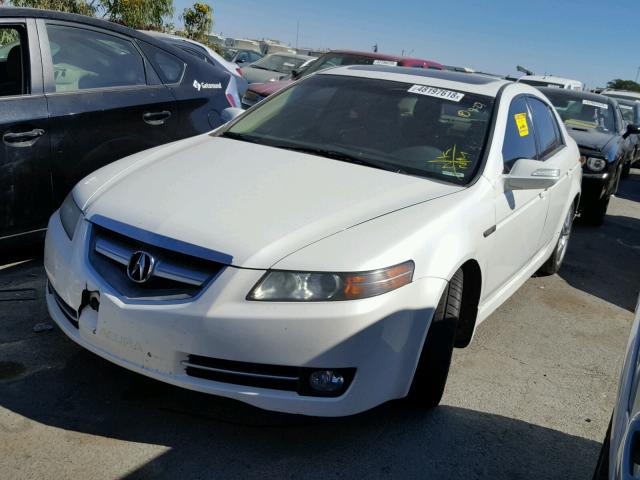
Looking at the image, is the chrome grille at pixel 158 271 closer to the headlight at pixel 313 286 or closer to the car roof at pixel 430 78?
the headlight at pixel 313 286

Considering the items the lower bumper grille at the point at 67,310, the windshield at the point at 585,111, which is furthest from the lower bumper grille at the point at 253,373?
the windshield at the point at 585,111

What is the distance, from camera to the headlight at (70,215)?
10.2ft

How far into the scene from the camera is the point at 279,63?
47.0ft

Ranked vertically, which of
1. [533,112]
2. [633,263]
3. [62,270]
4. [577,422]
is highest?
[533,112]

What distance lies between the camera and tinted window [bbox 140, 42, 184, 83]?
16.7 ft

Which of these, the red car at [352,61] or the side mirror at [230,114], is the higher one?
the side mirror at [230,114]

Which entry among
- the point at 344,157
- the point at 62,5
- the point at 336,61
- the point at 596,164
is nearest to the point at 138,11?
the point at 62,5

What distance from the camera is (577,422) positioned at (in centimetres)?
337

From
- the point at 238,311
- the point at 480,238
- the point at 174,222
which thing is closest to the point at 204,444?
the point at 238,311

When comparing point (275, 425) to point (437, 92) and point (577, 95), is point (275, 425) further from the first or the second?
point (577, 95)

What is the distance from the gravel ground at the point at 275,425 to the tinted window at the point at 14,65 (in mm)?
1195

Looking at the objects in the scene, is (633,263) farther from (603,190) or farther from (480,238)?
(480,238)

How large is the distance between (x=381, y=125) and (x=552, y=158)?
1570mm

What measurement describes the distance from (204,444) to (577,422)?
5.78 ft
